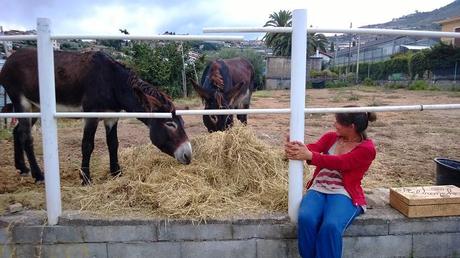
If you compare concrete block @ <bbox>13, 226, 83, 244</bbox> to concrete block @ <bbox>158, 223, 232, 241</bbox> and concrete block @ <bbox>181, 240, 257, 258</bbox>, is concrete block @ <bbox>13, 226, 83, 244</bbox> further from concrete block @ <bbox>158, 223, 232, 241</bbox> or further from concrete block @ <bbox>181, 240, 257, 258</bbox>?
concrete block @ <bbox>181, 240, 257, 258</bbox>

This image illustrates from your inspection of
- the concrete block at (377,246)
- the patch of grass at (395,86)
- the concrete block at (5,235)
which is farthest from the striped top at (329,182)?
the patch of grass at (395,86)

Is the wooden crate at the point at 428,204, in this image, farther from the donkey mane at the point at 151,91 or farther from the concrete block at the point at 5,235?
the concrete block at the point at 5,235

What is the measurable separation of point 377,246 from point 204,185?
1333 millimetres

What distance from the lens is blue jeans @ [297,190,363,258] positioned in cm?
229

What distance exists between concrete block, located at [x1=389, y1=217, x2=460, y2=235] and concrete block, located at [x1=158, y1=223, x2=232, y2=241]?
3.80 ft

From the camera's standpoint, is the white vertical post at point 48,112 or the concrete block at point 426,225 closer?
the white vertical post at point 48,112

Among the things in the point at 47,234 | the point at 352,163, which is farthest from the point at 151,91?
the point at 352,163

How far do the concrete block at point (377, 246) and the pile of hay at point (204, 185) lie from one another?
52 cm

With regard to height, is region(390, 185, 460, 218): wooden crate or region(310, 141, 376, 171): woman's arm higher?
region(310, 141, 376, 171): woman's arm

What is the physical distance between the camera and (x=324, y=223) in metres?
2.32

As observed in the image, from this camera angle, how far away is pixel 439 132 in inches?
307

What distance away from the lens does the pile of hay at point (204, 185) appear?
106 inches

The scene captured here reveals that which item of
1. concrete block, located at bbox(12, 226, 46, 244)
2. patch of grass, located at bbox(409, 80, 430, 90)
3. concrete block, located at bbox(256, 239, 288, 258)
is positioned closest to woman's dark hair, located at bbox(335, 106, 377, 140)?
concrete block, located at bbox(256, 239, 288, 258)

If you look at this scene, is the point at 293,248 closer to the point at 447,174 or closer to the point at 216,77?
the point at 447,174
